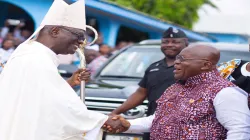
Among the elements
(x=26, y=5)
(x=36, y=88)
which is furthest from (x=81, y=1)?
(x=26, y=5)

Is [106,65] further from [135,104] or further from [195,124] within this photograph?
[195,124]

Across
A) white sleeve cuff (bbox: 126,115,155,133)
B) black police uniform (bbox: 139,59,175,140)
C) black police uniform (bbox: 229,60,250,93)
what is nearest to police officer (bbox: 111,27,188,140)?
black police uniform (bbox: 139,59,175,140)

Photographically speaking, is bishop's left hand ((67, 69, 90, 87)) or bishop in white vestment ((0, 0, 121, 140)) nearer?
bishop in white vestment ((0, 0, 121, 140))

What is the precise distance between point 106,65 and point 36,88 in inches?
168

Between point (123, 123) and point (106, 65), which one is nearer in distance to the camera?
point (123, 123)

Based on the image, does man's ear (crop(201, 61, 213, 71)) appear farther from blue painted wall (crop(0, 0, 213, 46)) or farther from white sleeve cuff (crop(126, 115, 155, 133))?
blue painted wall (crop(0, 0, 213, 46))

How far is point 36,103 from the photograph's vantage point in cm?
373

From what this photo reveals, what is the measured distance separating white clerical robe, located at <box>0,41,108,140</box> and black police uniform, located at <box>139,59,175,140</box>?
1917 mm

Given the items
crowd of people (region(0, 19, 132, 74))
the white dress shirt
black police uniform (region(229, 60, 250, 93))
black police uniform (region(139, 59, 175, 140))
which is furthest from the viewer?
crowd of people (region(0, 19, 132, 74))

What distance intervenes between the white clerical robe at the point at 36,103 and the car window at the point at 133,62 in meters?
3.72

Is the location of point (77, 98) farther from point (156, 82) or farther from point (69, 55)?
point (69, 55)

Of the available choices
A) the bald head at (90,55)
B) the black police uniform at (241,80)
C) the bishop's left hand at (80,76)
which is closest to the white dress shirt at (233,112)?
the black police uniform at (241,80)

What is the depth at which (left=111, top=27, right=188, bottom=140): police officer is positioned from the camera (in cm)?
573

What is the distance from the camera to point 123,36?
2269 centimetres
